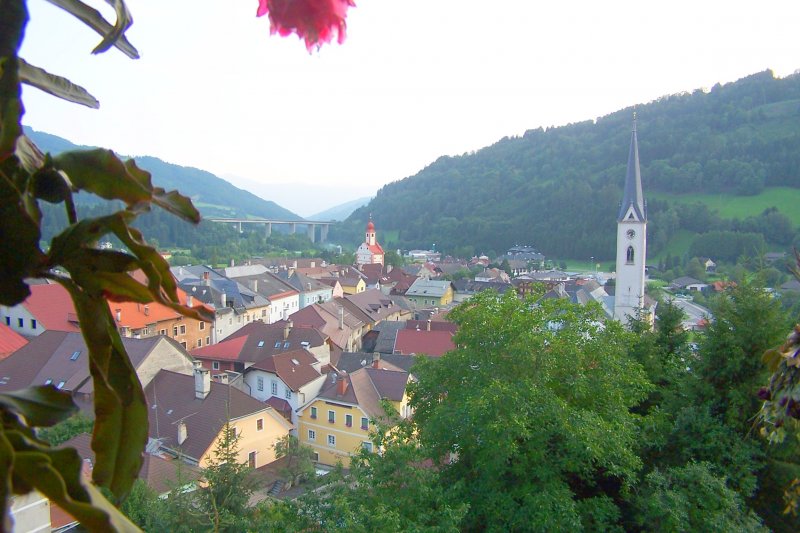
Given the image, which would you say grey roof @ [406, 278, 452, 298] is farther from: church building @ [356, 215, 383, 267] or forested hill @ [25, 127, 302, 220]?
forested hill @ [25, 127, 302, 220]

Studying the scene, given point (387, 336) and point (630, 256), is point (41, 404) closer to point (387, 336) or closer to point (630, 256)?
point (387, 336)

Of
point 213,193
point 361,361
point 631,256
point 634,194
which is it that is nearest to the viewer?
point 361,361

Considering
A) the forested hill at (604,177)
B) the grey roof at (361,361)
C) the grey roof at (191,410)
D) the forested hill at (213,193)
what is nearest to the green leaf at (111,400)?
the grey roof at (191,410)

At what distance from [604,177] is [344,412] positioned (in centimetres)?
8497

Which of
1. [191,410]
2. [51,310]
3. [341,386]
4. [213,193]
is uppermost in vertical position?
[213,193]

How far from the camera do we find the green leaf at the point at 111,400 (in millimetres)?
623

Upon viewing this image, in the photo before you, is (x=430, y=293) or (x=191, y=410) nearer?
(x=191, y=410)

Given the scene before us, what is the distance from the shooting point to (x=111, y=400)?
66 centimetres

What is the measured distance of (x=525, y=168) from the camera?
10931 cm

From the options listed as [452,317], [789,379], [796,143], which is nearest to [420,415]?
[452,317]

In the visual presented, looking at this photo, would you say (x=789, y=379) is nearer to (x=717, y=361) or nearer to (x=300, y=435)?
(x=717, y=361)

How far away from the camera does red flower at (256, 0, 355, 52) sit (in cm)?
69

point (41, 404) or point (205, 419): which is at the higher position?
point (41, 404)

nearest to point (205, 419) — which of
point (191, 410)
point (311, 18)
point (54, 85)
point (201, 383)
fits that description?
point (191, 410)
